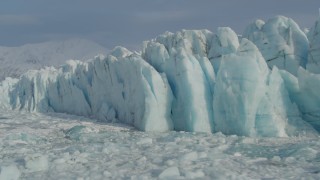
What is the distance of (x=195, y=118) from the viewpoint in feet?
45.3

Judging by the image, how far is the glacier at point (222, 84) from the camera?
42.9 ft

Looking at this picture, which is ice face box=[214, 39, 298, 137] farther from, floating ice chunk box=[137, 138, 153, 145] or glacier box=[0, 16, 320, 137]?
floating ice chunk box=[137, 138, 153, 145]

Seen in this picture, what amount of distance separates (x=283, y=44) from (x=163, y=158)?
832cm

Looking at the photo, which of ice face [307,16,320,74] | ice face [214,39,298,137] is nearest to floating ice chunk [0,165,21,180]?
ice face [214,39,298,137]

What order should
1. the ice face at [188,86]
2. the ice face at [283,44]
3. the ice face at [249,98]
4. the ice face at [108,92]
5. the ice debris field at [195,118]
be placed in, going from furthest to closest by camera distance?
the ice face at [283,44]
the ice face at [108,92]
the ice face at [188,86]
the ice face at [249,98]
the ice debris field at [195,118]

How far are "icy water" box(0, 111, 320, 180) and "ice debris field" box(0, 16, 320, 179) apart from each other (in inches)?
0.8

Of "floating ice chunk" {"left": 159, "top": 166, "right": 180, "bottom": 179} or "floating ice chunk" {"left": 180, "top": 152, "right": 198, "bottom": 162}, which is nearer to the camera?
"floating ice chunk" {"left": 159, "top": 166, "right": 180, "bottom": 179}

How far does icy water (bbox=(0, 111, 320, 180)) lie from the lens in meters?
7.47

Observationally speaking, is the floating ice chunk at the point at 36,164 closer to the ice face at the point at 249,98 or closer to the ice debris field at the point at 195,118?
the ice debris field at the point at 195,118

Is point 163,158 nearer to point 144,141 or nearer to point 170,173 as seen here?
point 170,173

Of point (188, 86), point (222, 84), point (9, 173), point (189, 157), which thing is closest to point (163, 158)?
point (189, 157)

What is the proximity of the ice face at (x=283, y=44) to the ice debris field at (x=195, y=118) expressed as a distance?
3 cm

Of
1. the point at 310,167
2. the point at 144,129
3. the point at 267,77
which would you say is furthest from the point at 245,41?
the point at 310,167

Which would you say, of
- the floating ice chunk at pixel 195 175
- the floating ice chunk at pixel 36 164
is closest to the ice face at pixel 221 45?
the floating ice chunk at pixel 36 164
